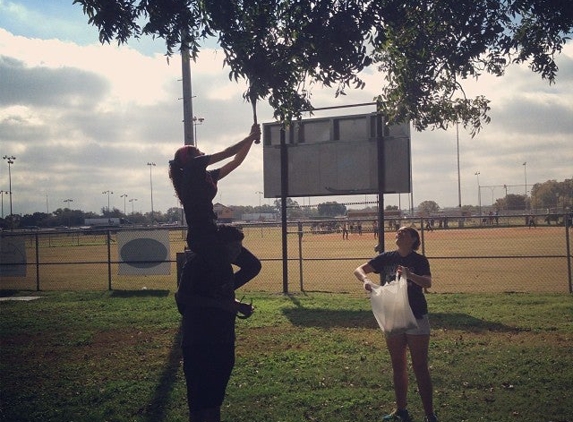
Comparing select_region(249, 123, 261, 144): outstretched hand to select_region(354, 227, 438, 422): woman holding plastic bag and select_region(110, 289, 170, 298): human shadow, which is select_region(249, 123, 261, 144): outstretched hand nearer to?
select_region(354, 227, 438, 422): woman holding plastic bag

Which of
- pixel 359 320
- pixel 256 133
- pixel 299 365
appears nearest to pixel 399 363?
pixel 299 365

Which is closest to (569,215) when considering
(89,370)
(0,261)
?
(89,370)

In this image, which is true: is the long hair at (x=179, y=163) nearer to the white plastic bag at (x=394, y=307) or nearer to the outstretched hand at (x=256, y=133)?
the outstretched hand at (x=256, y=133)

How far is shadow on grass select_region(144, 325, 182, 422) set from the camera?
532 centimetres

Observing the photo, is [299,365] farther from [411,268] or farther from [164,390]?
[411,268]

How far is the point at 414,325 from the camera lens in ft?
15.5

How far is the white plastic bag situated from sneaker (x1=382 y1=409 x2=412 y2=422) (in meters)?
0.75

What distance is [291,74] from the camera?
5652mm

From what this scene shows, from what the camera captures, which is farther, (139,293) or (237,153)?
(139,293)

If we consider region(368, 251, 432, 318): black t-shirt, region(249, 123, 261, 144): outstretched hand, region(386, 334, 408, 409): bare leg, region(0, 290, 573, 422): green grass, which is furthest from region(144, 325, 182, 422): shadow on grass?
region(249, 123, 261, 144): outstretched hand

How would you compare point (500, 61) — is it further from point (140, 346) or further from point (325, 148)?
point (325, 148)

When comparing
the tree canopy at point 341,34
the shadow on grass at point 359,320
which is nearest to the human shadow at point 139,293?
the shadow on grass at point 359,320

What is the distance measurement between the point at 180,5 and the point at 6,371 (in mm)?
5058

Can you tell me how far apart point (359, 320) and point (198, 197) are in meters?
7.21
